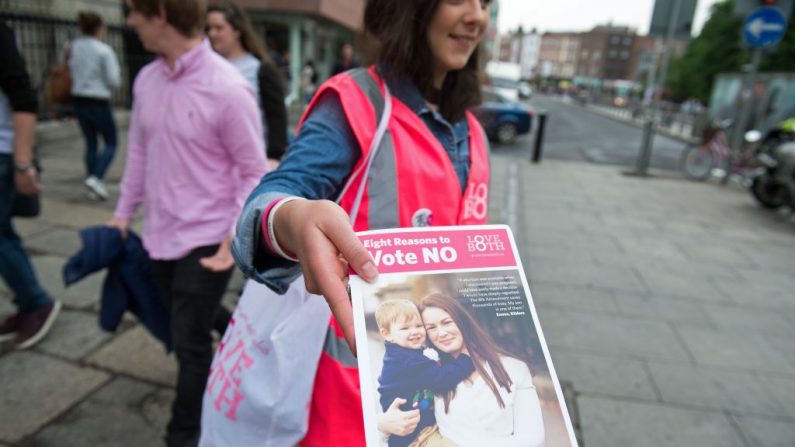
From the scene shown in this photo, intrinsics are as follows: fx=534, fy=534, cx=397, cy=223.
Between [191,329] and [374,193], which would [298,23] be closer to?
[191,329]

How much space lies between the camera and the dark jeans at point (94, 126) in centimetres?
534

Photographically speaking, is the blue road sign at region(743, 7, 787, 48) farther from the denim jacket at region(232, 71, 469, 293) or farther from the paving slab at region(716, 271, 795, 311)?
the denim jacket at region(232, 71, 469, 293)

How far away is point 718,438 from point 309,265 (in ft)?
8.35

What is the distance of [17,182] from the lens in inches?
102

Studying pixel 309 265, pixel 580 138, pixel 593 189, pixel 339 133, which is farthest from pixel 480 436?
Answer: pixel 580 138

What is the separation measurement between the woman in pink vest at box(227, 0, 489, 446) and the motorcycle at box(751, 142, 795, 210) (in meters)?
7.18

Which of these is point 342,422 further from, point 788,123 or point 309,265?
point 788,123

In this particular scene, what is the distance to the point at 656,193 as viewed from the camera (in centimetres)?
830

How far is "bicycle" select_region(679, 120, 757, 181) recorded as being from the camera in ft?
29.7

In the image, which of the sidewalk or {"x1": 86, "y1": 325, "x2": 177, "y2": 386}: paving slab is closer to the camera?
the sidewalk

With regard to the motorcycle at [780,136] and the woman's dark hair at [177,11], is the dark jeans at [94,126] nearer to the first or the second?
the woman's dark hair at [177,11]

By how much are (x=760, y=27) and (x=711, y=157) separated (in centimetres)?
226

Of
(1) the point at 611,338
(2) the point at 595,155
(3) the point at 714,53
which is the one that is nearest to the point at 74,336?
(1) the point at 611,338

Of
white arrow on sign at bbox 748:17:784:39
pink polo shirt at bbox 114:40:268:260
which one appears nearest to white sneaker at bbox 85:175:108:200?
pink polo shirt at bbox 114:40:268:260
